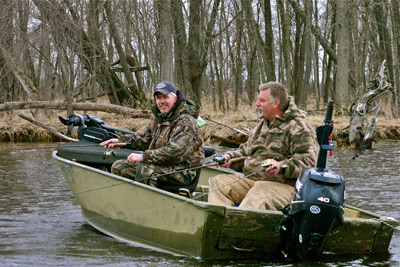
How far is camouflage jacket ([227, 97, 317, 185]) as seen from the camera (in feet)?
→ 16.7

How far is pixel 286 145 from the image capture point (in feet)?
17.3

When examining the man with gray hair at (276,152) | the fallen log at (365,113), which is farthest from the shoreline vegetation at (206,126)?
the man with gray hair at (276,152)

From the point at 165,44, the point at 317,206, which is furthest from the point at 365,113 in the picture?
the point at 317,206

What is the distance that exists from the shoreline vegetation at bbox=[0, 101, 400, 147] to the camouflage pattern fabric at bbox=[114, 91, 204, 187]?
991cm

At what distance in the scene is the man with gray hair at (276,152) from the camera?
16.7ft

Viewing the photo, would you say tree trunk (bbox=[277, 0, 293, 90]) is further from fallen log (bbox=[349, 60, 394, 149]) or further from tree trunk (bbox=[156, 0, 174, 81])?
fallen log (bbox=[349, 60, 394, 149])

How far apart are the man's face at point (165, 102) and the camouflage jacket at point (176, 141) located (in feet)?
0.14

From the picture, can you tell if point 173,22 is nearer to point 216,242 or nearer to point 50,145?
point 50,145

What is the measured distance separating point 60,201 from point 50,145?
8.05m

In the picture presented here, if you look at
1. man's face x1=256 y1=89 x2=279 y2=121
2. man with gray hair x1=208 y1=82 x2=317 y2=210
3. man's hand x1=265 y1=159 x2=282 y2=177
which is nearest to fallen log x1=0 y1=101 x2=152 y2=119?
man with gray hair x1=208 y1=82 x2=317 y2=210

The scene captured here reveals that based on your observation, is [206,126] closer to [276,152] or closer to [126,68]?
[126,68]

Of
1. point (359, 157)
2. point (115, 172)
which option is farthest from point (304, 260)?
point (359, 157)

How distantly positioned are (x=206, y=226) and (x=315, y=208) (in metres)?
0.88

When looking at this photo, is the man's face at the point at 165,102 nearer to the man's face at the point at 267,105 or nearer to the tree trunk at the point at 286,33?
the man's face at the point at 267,105
